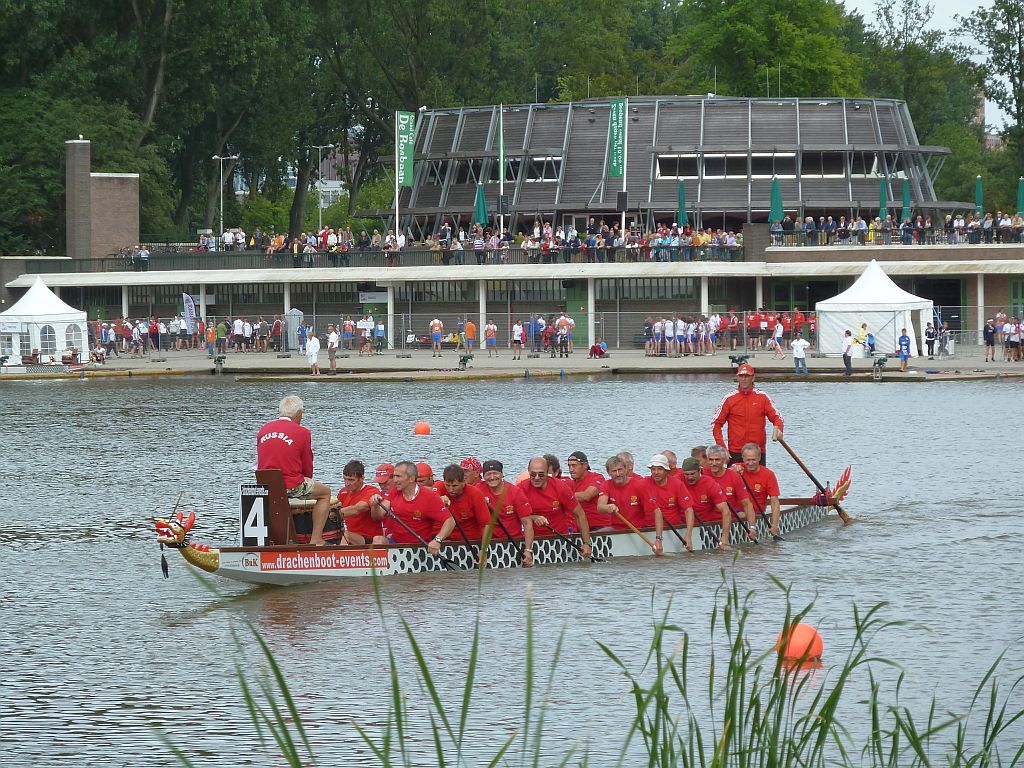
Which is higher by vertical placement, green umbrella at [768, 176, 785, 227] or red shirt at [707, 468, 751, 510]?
green umbrella at [768, 176, 785, 227]

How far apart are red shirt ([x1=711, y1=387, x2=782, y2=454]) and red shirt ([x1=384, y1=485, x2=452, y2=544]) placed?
16.3 ft

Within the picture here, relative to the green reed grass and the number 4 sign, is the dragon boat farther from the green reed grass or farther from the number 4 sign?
the green reed grass

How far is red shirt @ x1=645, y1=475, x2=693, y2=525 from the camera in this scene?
21672 mm

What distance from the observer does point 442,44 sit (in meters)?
94.4

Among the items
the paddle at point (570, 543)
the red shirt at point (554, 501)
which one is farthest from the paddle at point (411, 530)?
the paddle at point (570, 543)

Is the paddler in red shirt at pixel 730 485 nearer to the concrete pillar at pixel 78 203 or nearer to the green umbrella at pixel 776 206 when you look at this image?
the green umbrella at pixel 776 206

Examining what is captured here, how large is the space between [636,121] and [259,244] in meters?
19.1

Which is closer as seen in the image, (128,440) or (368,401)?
(128,440)

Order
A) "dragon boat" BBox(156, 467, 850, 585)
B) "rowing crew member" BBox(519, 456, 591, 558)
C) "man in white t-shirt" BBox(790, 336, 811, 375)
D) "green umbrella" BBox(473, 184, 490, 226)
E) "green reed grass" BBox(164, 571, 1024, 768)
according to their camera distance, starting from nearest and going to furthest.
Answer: "green reed grass" BBox(164, 571, 1024, 768) < "dragon boat" BBox(156, 467, 850, 585) < "rowing crew member" BBox(519, 456, 591, 558) < "man in white t-shirt" BBox(790, 336, 811, 375) < "green umbrella" BBox(473, 184, 490, 226)

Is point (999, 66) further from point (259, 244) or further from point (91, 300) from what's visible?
point (91, 300)

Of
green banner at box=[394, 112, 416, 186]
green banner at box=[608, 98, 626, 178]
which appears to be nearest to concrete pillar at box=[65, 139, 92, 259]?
green banner at box=[394, 112, 416, 186]

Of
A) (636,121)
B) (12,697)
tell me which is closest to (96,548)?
(12,697)

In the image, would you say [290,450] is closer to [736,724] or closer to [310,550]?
[310,550]

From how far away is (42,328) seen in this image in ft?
203
